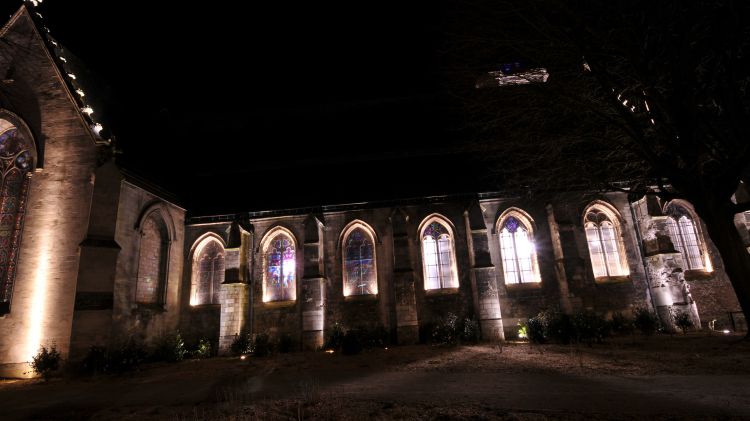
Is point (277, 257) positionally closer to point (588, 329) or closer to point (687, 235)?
point (588, 329)

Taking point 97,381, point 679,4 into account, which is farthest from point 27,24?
point 679,4

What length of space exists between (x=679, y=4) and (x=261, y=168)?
1890cm

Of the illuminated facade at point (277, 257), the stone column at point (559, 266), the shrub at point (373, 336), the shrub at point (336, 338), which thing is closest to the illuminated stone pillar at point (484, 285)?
the illuminated facade at point (277, 257)

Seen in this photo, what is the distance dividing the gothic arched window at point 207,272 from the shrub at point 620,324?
17.4 m

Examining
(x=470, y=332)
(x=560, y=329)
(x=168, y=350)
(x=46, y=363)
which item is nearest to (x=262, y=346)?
(x=168, y=350)

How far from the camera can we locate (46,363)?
12125 mm

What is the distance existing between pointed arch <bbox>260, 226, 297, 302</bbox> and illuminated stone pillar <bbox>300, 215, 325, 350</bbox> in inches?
43.6

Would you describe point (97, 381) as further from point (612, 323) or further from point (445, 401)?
point (612, 323)

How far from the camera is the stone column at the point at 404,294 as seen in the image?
53.5ft

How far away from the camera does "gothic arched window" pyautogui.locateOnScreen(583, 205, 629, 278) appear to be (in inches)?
677

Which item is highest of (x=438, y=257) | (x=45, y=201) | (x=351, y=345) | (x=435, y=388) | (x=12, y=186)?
(x=12, y=186)

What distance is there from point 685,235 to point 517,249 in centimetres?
735

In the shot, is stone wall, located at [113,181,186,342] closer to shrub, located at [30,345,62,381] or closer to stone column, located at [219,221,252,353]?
shrub, located at [30,345,62,381]

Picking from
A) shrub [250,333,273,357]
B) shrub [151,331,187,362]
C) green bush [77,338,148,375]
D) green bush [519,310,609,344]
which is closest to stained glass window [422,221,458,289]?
green bush [519,310,609,344]
